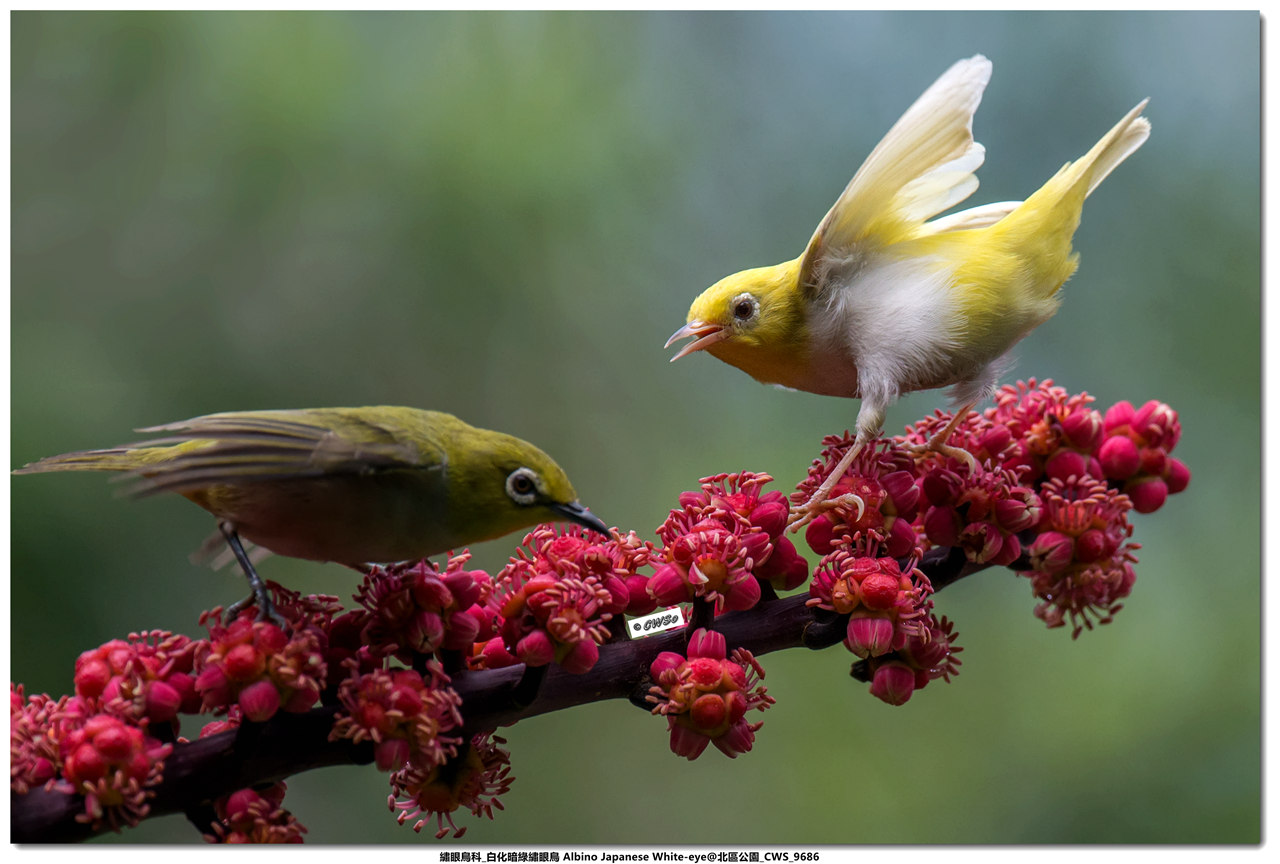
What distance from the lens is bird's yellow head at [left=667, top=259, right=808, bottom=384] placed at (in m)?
1.09

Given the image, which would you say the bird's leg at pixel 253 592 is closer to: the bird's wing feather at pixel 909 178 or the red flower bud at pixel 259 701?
the red flower bud at pixel 259 701

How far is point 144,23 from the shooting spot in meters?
1.70

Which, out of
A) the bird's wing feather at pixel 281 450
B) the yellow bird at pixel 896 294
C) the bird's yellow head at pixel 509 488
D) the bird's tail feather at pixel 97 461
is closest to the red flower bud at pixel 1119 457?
the yellow bird at pixel 896 294

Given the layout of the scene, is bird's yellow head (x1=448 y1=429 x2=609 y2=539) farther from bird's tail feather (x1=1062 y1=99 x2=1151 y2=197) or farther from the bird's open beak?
bird's tail feather (x1=1062 y1=99 x2=1151 y2=197)

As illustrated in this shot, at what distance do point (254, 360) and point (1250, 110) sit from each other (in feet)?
5.71

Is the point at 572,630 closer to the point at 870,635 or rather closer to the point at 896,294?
the point at 870,635

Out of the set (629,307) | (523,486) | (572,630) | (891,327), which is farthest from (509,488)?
(629,307)

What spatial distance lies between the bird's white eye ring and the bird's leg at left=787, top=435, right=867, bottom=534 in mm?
287

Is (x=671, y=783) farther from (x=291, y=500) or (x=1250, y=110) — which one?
(x=1250, y=110)

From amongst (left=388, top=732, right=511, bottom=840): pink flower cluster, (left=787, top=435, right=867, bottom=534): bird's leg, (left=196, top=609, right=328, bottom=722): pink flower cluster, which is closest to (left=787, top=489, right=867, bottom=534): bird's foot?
(left=787, top=435, right=867, bottom=534): bird's leg

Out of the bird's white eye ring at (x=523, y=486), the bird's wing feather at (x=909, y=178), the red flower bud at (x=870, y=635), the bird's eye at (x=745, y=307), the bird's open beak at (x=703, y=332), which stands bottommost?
the red flower bud at (x=870, y=635)

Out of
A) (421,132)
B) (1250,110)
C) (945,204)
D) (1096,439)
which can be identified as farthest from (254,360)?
(1250,110)

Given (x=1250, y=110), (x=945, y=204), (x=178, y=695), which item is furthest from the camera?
(x=1250, y=110)

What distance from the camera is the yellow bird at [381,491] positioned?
0.84 meters
